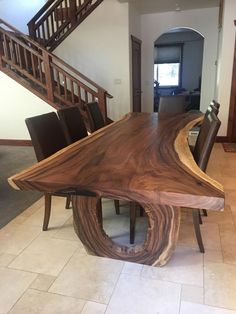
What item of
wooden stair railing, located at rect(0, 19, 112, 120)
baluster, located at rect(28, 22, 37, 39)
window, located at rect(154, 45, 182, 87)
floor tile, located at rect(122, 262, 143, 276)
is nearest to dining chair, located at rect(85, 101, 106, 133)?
wooden stair railing, located at rect(0, 19, 112, 120)

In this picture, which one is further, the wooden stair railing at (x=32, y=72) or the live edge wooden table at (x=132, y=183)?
the wooden stair railing at (x=32, y=72)

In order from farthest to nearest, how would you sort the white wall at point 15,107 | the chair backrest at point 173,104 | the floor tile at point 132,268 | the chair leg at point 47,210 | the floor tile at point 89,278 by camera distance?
the white wall at point 15,107
the chair backrest at point 173,104
the chair leg at point 47,210
the floor tile at point 132,268
the floor tile at point 89,278

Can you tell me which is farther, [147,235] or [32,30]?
[32,30]

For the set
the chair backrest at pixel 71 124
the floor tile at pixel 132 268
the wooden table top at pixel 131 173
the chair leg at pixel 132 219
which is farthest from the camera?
the chair backrest at pixel 71 124

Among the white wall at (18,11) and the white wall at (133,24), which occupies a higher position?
the white wall at (18,11)

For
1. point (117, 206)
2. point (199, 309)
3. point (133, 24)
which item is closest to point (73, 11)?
point (133, 24)

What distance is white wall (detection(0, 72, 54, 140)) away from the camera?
502 cm

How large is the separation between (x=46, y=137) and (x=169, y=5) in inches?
198

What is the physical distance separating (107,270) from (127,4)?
537cm

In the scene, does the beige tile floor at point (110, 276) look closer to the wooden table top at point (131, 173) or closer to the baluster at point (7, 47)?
the wooden table top at point (131, 173)

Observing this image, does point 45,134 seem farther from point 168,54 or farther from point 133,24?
point 168,54

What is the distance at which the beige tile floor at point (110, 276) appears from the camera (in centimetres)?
155

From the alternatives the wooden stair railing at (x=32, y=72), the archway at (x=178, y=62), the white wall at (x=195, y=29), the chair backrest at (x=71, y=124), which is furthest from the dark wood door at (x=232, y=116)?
the archway at (x=178, y=62)

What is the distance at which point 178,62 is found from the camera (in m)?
10.7
